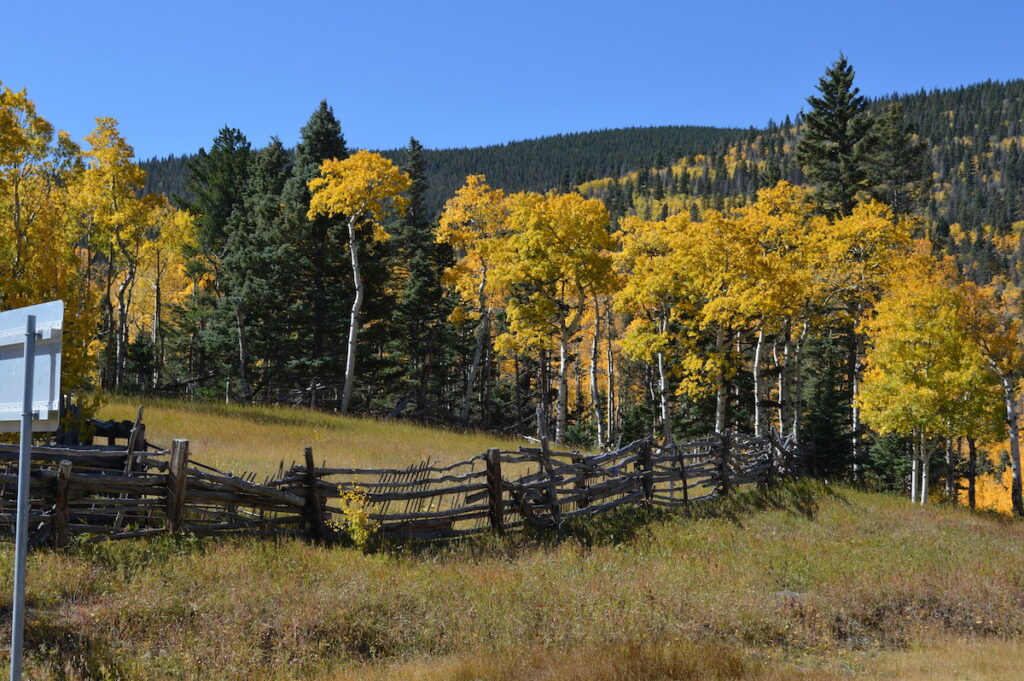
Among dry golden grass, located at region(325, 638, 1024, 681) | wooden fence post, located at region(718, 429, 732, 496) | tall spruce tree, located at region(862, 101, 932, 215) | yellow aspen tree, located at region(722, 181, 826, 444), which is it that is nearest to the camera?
dry golden grass, located at region(325, 638, 1024, 681)

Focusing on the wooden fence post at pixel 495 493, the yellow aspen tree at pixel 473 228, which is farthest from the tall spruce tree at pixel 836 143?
the wooden fence post at pixel 495 493

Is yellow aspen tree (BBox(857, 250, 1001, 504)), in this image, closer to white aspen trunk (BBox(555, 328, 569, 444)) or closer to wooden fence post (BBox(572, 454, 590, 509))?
white aspen trunk (BBox(555, 328, 569, 444))

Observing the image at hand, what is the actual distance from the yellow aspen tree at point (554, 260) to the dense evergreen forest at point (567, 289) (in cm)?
10

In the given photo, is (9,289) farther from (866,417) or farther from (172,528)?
(866,417)

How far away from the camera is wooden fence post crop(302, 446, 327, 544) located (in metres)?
11.4

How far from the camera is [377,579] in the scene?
9656 mm

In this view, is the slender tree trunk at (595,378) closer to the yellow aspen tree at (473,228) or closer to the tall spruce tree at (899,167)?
the yellow aspen tree at (473,228)

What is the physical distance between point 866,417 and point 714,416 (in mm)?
9741

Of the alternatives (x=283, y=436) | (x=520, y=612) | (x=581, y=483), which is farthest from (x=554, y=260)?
(x=520, y=612)

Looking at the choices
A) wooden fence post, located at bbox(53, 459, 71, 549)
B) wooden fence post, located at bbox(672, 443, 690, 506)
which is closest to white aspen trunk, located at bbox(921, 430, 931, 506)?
wooden fence post, located at bbox(672, 443, 690, 506)

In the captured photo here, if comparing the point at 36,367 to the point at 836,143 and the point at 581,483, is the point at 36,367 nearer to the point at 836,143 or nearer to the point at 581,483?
the point at 581,483

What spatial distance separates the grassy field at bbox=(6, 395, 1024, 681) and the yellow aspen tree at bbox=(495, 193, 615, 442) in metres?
15.2

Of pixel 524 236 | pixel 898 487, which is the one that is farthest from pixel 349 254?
pixel 898 487

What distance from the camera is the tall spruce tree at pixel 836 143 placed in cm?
3503
